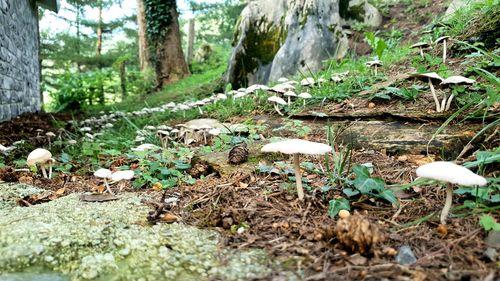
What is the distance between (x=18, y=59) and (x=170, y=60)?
6.78 m

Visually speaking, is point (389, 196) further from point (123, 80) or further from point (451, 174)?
point (123, 80)

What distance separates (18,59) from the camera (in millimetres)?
7309

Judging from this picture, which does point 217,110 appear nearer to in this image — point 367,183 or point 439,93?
point 439,93

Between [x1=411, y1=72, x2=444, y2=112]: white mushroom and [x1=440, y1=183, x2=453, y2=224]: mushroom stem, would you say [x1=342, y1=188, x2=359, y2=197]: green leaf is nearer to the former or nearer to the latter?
[x1=440, y1=183, x2=453, y2=224]: mushroom stem

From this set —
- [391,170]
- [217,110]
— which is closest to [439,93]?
[391,170]

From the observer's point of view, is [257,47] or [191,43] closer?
[257,47]

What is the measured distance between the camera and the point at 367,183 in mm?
1881

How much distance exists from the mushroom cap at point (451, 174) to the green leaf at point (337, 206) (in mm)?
422

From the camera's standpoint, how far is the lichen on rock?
4.40 feet

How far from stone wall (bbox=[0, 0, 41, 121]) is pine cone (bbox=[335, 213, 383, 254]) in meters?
6.20

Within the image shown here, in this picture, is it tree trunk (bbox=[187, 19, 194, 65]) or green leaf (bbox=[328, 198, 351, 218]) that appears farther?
tree trunk (bbox=[187, 19, 194, 65])

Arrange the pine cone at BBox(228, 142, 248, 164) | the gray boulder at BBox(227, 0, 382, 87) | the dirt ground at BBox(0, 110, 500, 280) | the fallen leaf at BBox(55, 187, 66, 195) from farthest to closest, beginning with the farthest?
the gray boulder at BBox(227, 0, 382, 87) < the pine cone at BBox(228, 142, 248, 164) < the fallen leaf at BBox(55, 187, 66, 195) < the dirt ground at BBox(0, 110, 500, 280)

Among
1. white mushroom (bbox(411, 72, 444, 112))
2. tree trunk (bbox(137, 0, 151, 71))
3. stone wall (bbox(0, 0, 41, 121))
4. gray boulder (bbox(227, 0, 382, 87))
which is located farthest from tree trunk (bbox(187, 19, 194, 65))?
white mushroom (bbox(411, 72, 444, 112))

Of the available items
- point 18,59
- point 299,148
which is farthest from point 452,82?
point 18,59
